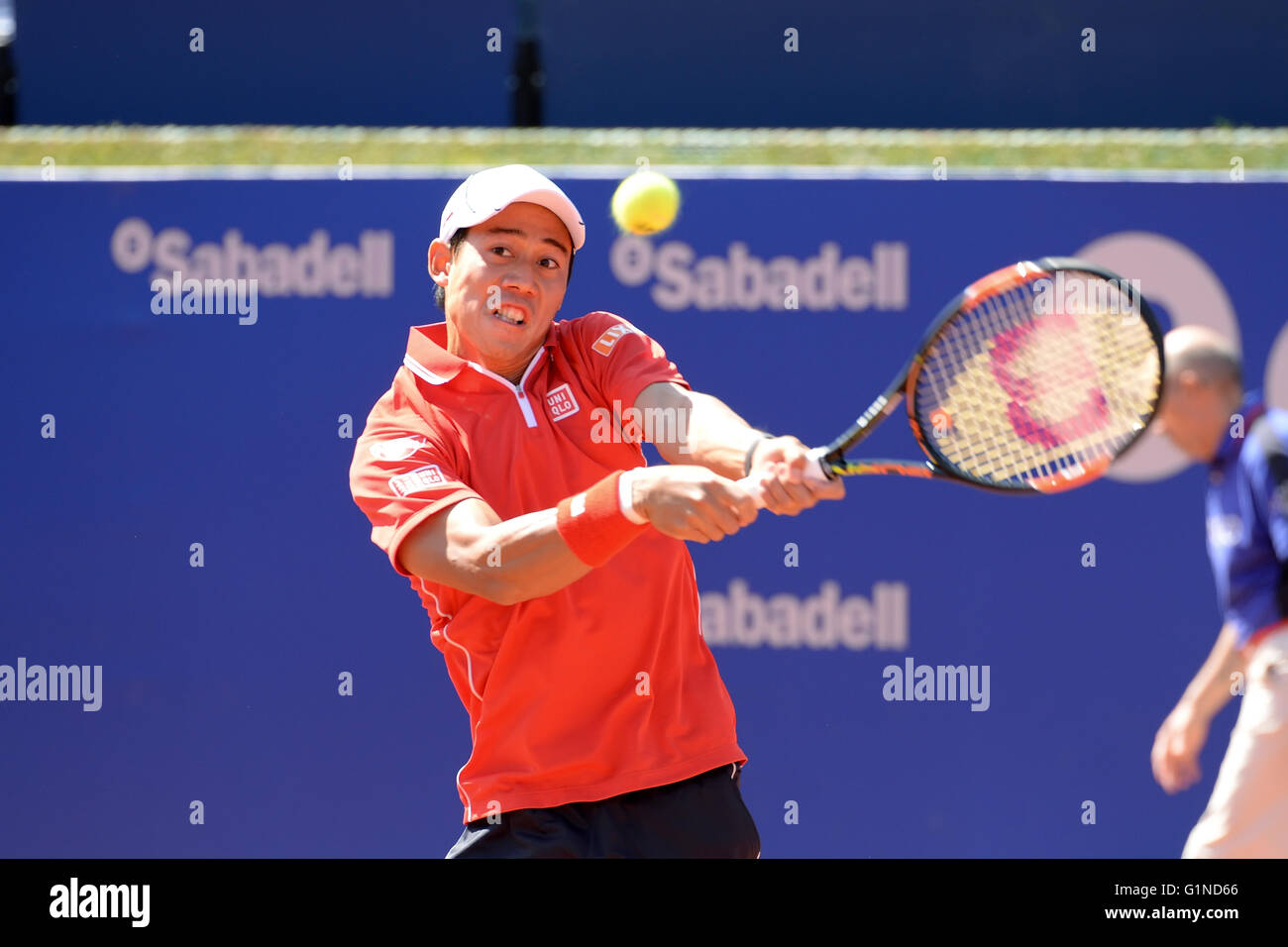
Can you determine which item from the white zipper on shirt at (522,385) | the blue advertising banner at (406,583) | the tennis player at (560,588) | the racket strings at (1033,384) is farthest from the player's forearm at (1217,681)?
the white zipper on shirt at (522,385)

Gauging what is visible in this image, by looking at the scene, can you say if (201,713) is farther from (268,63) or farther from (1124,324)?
(268,63)

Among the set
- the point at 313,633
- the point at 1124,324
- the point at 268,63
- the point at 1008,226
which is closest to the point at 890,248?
the point at 1008,226

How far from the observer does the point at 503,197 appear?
2.71 m

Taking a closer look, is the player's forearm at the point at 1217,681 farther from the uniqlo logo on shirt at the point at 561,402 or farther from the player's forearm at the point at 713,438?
the uniqlo logo on shirt at the point at 561,402

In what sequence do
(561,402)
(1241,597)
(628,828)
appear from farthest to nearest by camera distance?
(1241,597) < (561,402) < (628,828)

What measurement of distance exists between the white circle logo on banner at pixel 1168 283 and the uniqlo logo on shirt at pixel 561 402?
6.14 feet

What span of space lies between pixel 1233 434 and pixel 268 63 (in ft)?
14.5

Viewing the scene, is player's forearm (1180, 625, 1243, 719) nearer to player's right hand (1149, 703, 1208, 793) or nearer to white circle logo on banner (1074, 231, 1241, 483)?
player's right hand (1149, 703, 1208, 793)

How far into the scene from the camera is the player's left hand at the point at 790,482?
2320 millimetres

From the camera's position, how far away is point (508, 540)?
2.40 metres

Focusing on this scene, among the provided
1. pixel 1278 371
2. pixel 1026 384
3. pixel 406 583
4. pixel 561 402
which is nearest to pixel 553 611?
pixel 561 402

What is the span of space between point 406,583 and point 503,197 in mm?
1745

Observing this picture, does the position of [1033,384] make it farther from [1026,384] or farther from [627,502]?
[627,502]

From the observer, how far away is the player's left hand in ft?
7.61
